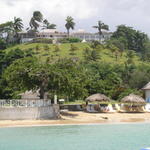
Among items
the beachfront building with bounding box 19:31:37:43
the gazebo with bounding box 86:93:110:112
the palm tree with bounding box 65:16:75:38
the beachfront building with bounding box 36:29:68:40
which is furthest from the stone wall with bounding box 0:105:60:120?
Result: the beachfront building with bounding box 36:29:68:40

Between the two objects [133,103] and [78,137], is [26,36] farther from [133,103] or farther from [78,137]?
[78,137]

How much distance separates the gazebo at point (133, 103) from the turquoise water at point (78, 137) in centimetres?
1011

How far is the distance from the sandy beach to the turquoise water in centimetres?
248

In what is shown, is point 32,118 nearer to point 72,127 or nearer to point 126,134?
point 72,127

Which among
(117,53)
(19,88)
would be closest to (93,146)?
(19,88)

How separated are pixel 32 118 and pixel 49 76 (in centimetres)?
445

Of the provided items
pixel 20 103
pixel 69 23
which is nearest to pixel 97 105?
pixel 20 103

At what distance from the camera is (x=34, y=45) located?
387ft

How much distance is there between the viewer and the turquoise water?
85.0 ft

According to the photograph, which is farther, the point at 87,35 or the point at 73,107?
the point at 87,35

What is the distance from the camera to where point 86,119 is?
134 feet

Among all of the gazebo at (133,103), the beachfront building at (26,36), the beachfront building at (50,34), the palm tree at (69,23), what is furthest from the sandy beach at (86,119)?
the beachfront building at (50,34)

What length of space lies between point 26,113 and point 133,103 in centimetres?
1375

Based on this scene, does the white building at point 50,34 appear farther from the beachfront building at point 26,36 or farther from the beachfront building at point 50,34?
the beachfront building at point 26,36
